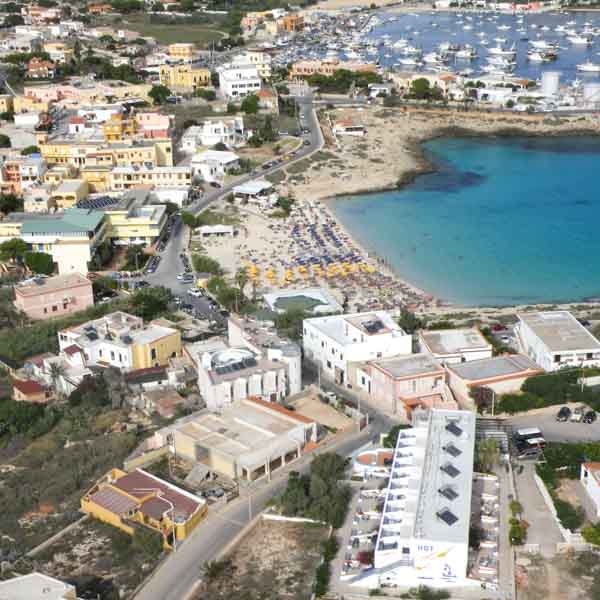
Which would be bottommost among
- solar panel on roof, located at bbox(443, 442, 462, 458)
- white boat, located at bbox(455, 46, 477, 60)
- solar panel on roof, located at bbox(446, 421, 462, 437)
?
solar panel on roof, located at bbox(443, 442, 462, 458)

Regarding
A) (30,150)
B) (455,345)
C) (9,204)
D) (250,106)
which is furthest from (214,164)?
(455,345)

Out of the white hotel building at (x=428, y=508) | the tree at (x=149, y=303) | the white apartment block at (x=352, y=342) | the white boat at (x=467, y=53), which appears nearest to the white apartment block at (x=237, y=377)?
the white apartment block at (x=352, y=342)

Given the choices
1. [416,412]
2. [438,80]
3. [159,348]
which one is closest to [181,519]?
[416,412]

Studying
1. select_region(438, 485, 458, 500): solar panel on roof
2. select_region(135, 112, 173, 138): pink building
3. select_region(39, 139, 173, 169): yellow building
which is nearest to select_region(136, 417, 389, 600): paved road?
select_region(438, 485, 458, 500): solar panel on roof

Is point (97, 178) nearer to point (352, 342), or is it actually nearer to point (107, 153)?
point (107, 153)

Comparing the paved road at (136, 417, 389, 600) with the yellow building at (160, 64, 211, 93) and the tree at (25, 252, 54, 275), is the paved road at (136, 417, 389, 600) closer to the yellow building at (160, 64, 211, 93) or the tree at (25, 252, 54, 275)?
the tree at (25, 252, 54, 275)

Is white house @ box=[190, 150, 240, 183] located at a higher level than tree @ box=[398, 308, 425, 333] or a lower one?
higher
